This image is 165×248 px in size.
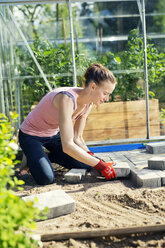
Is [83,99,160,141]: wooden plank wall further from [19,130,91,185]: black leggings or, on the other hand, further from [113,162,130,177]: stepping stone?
[113,162,130,177]: stepping stone

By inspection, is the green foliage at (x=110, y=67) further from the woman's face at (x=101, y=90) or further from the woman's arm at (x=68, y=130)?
the woman's arm at (x=68, y=130)

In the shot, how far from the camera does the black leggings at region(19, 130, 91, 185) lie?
3160 mm

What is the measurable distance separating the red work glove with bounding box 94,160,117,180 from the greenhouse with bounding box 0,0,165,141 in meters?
1.77

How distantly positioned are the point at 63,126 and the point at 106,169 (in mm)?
614

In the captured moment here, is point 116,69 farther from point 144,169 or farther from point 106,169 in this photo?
point 106,169

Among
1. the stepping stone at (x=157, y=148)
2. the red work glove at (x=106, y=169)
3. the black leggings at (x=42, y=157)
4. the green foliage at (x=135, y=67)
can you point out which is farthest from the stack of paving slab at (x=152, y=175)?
the green foliage at (x=135, y=67)

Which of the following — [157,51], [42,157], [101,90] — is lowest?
[42,157]

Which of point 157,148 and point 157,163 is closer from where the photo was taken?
point 157,163

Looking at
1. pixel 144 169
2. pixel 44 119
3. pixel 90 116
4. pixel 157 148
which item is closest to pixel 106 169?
pixel 144 169

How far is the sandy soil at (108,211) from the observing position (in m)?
1.89

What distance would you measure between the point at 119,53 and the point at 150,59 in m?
0.50

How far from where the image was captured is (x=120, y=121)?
4777mm

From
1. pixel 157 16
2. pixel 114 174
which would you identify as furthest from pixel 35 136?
pixel 157 16

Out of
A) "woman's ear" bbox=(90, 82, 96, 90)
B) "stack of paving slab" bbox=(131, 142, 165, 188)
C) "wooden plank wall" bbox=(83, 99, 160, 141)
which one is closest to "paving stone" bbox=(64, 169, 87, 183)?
"stack of paving slab" bbox=(131, 142, 165, 188)
